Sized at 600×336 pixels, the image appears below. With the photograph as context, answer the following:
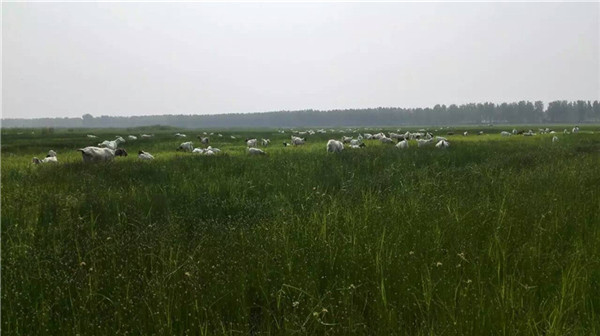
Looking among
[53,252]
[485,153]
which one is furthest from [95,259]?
[485,153]

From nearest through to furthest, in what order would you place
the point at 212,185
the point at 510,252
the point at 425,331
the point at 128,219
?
the point at 425,331, the point at 510,252, the point at 128,219, the point at 212,185

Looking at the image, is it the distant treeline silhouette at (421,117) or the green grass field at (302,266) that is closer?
the green grass field at (302,266)

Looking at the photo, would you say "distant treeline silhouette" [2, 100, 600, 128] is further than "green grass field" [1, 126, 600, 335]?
Yes

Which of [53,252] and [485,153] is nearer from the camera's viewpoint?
[53,252]

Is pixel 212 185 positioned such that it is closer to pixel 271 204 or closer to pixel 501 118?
pixel 271 204

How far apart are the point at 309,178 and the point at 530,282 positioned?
5859 mm

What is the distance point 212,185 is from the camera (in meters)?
7.82

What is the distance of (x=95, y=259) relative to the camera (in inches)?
143

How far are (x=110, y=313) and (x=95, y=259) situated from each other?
3.16ft

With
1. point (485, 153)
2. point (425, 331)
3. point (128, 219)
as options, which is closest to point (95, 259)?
point (128, 219)

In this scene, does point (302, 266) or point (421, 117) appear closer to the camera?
point (302, 266)

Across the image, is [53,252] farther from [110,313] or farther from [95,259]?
[110,313]

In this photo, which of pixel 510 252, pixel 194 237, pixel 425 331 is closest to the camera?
pixel 425 331

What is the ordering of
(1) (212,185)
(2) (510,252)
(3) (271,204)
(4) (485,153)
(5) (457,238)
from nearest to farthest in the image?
(2) (510,252) < (5) (457,238) < (3) (271,204) < (1) (212,185) < (4) (485,153)
